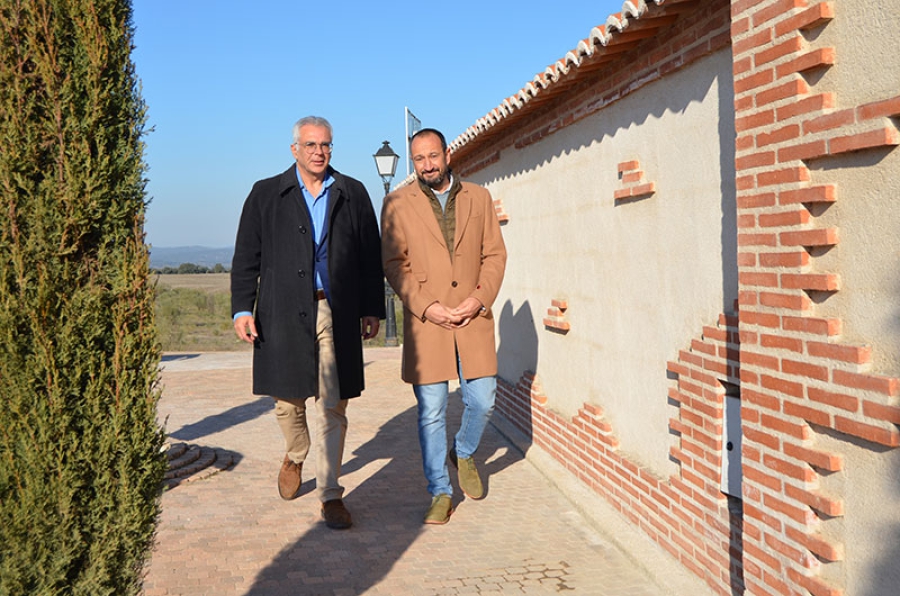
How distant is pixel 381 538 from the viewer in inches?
202

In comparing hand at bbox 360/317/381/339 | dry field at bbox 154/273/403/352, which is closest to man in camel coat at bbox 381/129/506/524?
hand at bbox 360/317/381/339

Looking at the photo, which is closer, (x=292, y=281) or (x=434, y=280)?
(x=292, y=281)

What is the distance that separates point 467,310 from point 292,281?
108 centimetres

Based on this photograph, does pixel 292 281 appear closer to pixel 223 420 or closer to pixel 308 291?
pixel 308 291

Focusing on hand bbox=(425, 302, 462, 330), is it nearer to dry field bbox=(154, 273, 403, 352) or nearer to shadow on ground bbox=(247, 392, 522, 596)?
shadow on ground bbox=(247, 392, 522, 596)

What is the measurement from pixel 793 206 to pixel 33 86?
2532mm

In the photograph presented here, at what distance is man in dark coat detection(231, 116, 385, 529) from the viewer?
215 inches

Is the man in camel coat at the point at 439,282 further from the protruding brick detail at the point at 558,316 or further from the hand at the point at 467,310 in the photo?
the protruding brick detail at the point at 558,316

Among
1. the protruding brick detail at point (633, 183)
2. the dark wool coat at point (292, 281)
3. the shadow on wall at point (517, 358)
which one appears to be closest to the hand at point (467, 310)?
the dark wool coat at point (292, 281)

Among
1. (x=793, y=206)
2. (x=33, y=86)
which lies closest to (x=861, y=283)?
(x=793, y=206)

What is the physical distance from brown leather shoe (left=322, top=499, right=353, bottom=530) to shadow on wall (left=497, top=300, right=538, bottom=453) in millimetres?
2238

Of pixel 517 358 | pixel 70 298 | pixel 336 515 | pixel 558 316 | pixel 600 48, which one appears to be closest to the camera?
pixel 70 298

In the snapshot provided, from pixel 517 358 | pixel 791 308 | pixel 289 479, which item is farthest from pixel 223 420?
pixel 791 308

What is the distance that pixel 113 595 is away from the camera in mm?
2828
